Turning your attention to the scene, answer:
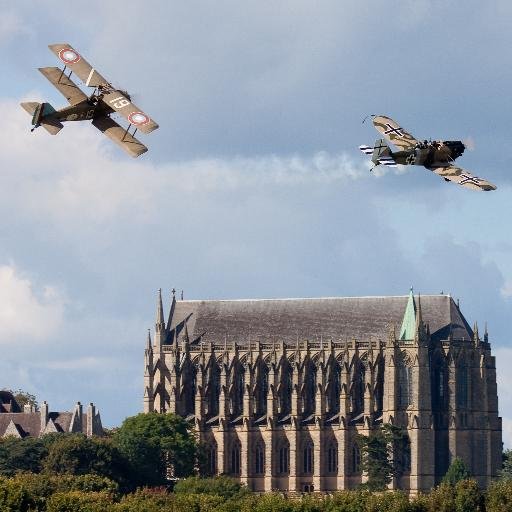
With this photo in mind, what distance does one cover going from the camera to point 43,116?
412 ft

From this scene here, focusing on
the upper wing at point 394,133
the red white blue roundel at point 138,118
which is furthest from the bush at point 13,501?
the red white blue roundel at point 138,118

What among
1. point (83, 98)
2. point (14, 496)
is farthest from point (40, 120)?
point (14, 496)

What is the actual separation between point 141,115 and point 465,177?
19.5 meters

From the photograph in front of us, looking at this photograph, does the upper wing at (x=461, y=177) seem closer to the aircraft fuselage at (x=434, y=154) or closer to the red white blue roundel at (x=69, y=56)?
the aircraft fuselage at (x=434, y=154)

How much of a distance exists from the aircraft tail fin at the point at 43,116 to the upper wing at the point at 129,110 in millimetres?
3119

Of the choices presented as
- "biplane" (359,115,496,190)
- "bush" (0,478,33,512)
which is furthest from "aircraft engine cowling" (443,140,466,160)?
"bush" (0,478,33,512)

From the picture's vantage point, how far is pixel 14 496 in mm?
198125

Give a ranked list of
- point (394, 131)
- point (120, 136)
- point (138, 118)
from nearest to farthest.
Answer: point (138, 118)
point (120, 136)
point (394, 131)

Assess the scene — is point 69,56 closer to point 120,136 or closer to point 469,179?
point 120,136

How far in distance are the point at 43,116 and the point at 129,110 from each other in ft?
21.3

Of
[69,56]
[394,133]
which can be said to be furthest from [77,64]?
[394,133]

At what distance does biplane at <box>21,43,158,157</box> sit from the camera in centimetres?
12244

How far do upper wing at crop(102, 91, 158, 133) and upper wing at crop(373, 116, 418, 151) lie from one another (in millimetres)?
16683

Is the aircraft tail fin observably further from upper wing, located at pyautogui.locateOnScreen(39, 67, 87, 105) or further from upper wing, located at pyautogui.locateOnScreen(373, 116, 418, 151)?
upper wing, located at pyautogui.locateOnScreen(373, 116, 418, 151)
